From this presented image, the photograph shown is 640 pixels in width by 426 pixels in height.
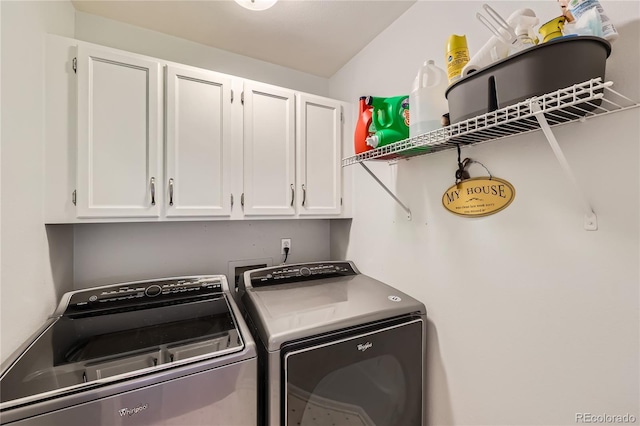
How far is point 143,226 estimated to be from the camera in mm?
1555

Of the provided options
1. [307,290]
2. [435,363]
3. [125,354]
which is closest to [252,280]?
[307,290]

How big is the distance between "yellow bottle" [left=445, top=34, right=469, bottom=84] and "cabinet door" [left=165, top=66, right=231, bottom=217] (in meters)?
1.11

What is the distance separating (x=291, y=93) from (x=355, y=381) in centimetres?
159

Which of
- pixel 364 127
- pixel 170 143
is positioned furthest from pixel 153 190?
pixel 364 127

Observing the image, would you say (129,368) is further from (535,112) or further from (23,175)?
(535,112)

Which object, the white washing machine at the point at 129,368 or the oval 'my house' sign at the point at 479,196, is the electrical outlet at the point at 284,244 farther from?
the oval 'my house' sign at the point at 479,196

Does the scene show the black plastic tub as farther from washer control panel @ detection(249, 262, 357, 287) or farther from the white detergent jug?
washer control panel @ detection(249, 262, 357, 287)

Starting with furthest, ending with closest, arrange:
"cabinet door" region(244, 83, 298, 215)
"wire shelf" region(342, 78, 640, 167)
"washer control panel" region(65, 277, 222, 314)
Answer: "cabinet door" region(244, 83, 298, 215), "washer control panel" region(65, 277, 222, 314), "wire shelf" region(342, 78, 640, 167)

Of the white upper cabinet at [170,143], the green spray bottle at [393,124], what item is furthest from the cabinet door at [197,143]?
the green spray bottle at [393,124]

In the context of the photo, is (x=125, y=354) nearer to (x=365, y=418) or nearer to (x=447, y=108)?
(x=365, y=418)

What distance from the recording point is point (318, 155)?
5.70ft

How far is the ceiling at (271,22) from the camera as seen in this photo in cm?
135

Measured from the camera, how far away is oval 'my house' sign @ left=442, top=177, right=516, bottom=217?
983 mm

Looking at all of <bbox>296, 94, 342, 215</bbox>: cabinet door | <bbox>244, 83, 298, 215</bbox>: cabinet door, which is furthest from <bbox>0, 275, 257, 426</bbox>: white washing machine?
<bbox>296, 94, 342, 215</bbox>: cabinet door
